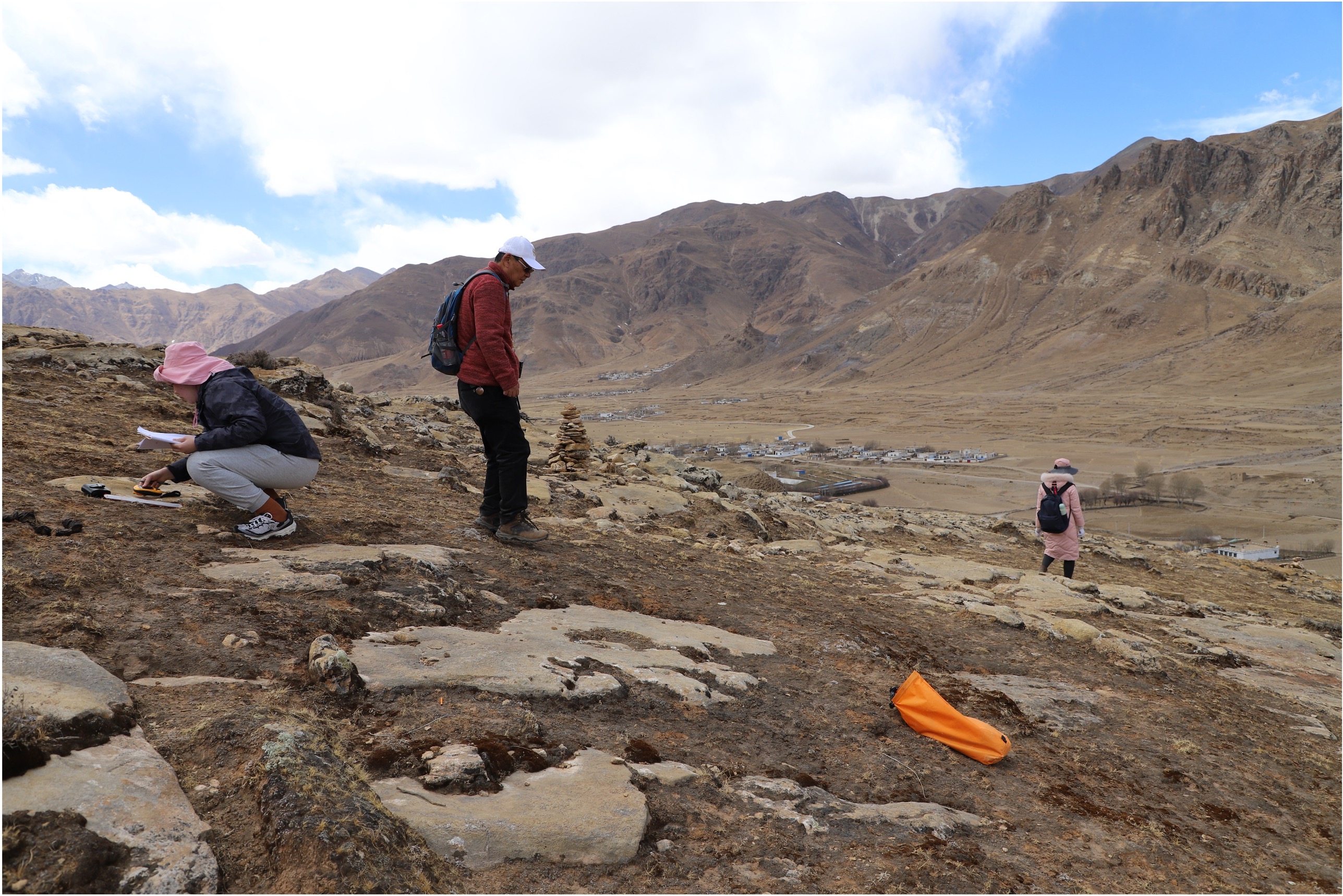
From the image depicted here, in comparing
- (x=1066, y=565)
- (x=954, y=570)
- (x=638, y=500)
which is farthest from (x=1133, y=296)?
(x=638, y=500)

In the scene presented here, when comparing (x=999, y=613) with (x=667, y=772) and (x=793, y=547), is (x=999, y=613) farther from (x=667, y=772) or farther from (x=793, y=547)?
(x=667, y=772)

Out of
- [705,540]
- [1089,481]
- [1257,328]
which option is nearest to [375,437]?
[705,540]

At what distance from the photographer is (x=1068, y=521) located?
9164mm

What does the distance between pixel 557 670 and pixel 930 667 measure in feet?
9.74

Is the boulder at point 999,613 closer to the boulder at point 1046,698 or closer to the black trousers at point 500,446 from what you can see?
the boulder at point 1046,698

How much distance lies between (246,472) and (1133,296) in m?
128

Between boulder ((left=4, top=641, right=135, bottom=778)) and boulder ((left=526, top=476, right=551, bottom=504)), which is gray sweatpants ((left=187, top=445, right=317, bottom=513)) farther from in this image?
boulder ((left=526, top=476, right=551, bottom=504))

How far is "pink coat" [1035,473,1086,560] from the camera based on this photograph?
9016mm

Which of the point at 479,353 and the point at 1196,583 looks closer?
the point at 479,353

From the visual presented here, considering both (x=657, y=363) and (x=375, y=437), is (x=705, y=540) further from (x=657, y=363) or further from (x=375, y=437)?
(x=657, y=363)

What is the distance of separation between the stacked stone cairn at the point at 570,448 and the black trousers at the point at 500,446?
202 inches

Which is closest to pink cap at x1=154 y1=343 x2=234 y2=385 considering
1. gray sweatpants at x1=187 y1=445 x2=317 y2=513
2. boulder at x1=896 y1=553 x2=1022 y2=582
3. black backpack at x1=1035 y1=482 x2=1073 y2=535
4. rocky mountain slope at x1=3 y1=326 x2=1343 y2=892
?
gray sweatpants at x1=187 y1=445 x2=317 y2=513

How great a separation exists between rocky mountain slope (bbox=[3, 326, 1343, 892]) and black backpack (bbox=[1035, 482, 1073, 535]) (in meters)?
1.98

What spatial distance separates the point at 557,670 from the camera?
3.69 m
